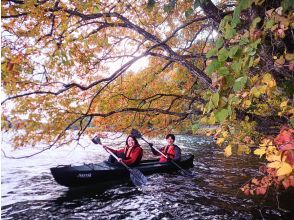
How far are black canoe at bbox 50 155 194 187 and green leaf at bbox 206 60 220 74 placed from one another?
1068cm

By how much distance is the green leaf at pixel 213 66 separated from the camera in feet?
8.18

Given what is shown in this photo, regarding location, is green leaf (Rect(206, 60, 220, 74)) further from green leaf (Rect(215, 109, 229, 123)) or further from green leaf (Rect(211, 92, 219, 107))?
green leaf (Rect(215, 109, 229, 123))

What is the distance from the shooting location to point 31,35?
5.59 meters

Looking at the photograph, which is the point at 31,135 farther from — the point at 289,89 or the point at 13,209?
the point at 289,89

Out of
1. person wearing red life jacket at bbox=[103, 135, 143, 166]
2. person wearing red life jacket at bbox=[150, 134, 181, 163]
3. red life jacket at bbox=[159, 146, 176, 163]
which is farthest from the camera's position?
red life jacket at bbox=[159, 146, 176, 163]

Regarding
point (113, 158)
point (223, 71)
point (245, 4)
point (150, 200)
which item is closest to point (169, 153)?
point (113, 158)

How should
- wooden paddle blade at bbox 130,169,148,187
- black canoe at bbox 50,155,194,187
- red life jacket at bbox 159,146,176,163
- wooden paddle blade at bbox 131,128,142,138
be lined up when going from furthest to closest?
1. red life jacket at bbox 159,146,176,163
2. wooden paddle blade at bbox 131,128,142,138
3. wooden paddle blade at bbox 130,169,148,187
4. black canoe at bbox 50,155,194,187

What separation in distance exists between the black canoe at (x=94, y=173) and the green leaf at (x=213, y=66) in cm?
1068

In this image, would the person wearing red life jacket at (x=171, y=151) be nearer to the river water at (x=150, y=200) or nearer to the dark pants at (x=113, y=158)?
the river water at (x=150, y=200)

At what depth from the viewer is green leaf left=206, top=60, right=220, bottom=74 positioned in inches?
98.1

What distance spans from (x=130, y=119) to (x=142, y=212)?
3.31 m

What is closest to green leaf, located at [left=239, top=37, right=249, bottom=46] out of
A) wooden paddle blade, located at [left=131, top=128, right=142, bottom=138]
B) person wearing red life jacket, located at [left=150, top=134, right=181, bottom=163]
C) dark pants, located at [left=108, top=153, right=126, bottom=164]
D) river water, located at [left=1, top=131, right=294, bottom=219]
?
river water, located at [left=1, top=131, right=294, bottom=219]

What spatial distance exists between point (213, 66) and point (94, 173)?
1119 centimetres

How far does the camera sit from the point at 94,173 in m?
12.9
